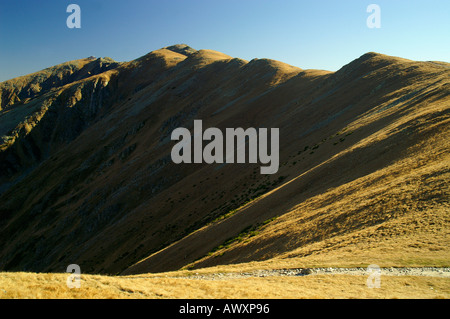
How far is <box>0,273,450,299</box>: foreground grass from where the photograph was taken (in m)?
12.6

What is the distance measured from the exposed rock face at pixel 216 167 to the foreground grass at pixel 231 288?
6.66 metres

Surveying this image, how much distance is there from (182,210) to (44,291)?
33.0m

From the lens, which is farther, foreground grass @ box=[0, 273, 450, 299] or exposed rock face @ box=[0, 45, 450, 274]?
exposed rock face @ box=[0, 45, 450, 274]

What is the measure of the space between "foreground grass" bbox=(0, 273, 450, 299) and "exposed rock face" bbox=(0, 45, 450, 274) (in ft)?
21.9

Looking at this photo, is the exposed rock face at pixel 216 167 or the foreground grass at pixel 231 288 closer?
the foreground grass at pixel 231 288

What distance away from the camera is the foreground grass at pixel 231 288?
41.3 ft

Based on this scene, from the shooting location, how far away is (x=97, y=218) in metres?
57.5

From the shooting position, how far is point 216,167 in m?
53.7

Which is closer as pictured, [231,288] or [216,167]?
[231,288]

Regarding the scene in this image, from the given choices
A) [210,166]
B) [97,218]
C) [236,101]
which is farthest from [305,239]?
[236,101]

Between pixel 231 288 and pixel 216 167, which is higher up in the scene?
pixel 216 167

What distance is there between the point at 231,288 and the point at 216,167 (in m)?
38.9

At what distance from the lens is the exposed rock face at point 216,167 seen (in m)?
29.3
